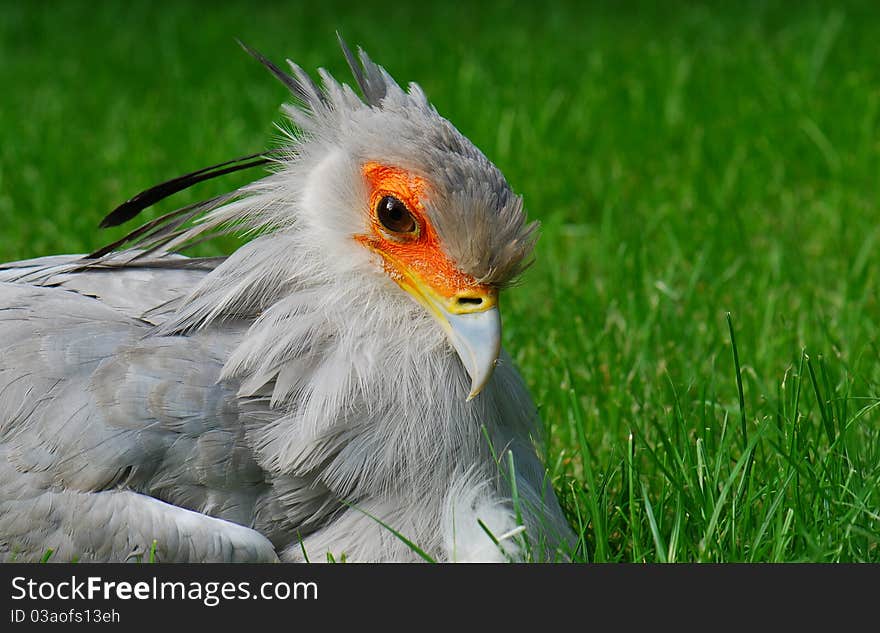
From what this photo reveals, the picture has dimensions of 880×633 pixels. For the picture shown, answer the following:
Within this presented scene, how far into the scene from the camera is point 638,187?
577 cm

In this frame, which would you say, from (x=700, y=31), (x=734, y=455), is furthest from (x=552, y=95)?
(x=734, y=455)

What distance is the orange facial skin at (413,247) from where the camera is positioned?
2.66 m

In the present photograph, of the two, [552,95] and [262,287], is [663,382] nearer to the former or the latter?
[262,287]

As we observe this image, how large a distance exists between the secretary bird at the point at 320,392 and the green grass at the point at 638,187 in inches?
12.5

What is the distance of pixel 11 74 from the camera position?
7.19 m

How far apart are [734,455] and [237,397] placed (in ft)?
4.64

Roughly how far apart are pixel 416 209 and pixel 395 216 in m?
0.07

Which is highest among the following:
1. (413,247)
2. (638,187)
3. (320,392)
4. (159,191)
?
(413,247)

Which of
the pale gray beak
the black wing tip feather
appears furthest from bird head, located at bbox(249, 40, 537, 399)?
the black wing tip feather

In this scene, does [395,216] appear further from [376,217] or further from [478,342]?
[478,342]

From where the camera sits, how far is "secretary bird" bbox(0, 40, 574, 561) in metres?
2.62

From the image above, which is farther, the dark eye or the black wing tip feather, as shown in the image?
the black wing tip feather

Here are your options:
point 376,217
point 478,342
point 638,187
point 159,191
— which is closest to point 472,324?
point 478,342

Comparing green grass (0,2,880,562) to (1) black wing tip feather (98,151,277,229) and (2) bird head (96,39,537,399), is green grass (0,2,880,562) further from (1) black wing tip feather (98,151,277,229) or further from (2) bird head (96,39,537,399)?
(1) black wing tip feather (98,151,277,229)
